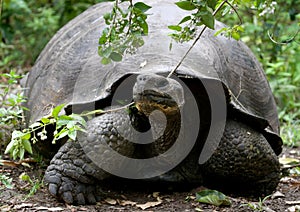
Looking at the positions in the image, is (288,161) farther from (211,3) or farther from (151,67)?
(211,3)

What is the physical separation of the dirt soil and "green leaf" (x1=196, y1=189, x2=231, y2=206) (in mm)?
25

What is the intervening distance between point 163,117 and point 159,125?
0.29 feet

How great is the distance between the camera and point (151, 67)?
11.1ft

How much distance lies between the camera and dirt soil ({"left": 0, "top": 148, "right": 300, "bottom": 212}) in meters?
3.20

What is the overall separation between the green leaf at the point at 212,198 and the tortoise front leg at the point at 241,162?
23 cm

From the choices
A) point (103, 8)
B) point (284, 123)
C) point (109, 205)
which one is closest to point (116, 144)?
point (109, 205)

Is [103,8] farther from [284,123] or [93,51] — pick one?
[284,123]

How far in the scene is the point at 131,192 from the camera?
3641 mm

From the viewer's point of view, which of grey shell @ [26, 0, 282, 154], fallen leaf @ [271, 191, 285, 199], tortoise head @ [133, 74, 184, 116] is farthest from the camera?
fallen leaf @ [271, 191, 285, 199]

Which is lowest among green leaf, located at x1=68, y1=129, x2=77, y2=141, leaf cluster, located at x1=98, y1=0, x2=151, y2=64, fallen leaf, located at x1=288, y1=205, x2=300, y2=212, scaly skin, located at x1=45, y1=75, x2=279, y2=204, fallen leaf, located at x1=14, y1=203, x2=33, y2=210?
fallen leaf, located at x1=288, y1=205, x2=300, y2=212

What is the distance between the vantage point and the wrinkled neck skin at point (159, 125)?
3.19 meters

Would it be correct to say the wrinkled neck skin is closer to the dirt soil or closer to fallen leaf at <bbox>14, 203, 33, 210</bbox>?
the dirt soil

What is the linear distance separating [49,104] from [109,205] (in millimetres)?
935

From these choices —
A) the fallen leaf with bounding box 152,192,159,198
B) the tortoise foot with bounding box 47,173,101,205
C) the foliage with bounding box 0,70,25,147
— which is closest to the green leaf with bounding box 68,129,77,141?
the tortoise foot with bounding box 47,173,101,205
